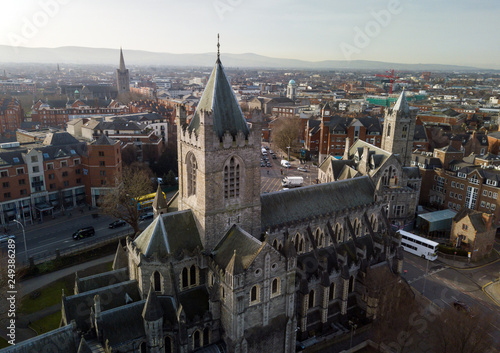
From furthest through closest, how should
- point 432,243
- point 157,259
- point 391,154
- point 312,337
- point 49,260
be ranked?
point 391,154 < point 432,243 < point 49,260 < point 312,337 < point 157,259

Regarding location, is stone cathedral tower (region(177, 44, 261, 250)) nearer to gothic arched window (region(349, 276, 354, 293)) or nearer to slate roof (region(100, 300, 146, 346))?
slate roof (region(100, 300, 146, 346))

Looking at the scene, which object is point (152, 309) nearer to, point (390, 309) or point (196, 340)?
point (196, 340)

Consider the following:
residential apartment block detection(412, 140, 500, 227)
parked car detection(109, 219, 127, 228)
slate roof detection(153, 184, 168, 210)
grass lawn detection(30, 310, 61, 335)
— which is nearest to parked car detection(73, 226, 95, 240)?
parked car detection(109, 219, 127, 228)

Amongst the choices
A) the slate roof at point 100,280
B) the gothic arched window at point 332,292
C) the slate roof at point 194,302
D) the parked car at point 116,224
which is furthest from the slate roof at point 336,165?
the slate roof at point 100,280

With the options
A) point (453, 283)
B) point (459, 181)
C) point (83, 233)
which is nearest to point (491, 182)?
point (459, 181)

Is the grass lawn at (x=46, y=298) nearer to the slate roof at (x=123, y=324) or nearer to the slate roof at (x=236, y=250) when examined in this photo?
the slate roof at (x=123, y=324)

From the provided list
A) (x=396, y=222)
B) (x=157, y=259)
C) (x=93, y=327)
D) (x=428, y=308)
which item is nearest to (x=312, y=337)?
(x=428, y=308)

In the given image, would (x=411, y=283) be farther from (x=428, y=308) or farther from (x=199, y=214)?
(x=199, y=214)
